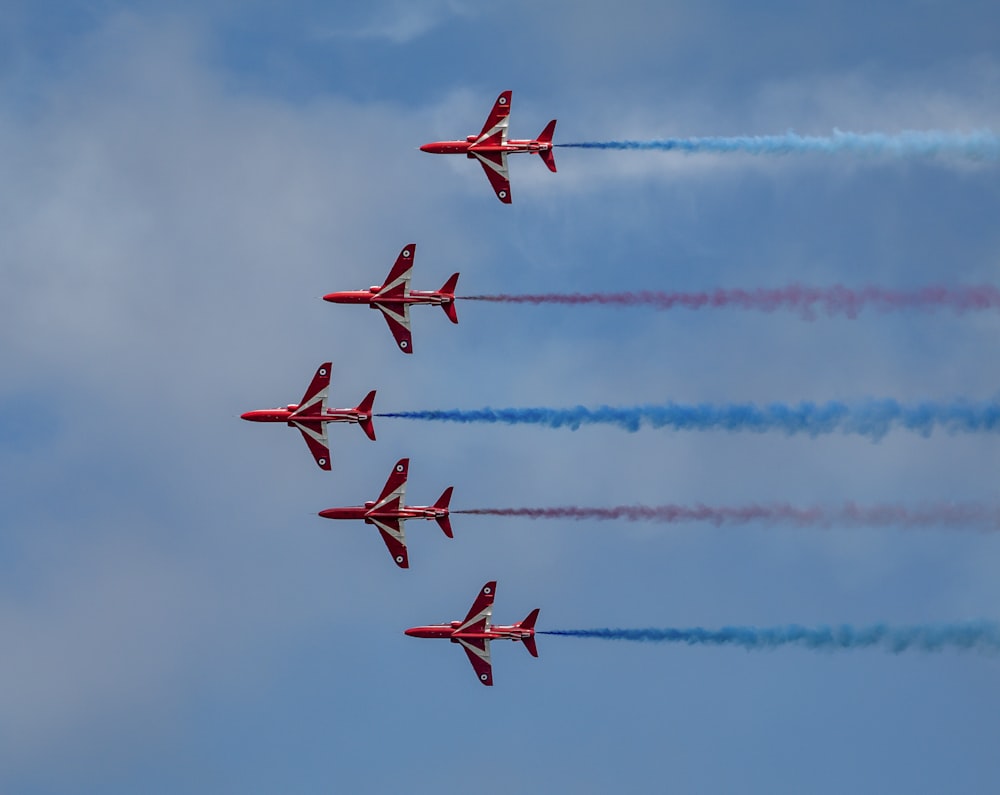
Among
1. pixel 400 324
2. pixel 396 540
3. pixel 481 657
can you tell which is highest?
pixel 400 324

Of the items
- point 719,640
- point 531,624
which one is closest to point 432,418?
point 531,624

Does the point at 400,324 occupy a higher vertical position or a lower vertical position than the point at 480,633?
higher

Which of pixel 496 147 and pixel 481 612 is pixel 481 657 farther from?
pixel 496 147

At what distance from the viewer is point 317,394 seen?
123 metres

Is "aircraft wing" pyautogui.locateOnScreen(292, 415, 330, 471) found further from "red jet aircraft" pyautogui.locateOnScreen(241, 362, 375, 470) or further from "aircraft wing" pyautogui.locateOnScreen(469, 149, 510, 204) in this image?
Answer: "aircraft wing" pyautogui.locateOnScreen(469, 149, 510, 204)

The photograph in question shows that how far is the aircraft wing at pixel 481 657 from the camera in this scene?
121 meters

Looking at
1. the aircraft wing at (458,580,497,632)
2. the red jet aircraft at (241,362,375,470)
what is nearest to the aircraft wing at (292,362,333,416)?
the red jet aircraft at (241,362,375,470)

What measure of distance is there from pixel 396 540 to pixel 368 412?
6.74m

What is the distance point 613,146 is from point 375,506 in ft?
69.7

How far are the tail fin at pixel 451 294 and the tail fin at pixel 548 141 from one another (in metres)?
7.04

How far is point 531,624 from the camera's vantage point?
4673 inches

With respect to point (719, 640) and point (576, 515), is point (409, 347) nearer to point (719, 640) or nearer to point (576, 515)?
Result: point (576, 515)

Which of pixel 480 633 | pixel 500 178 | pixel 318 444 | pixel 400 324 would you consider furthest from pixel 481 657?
pixel 500 178

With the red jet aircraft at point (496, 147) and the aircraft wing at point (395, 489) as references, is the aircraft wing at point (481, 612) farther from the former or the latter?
the red jet aircraft at point (496, 147)
